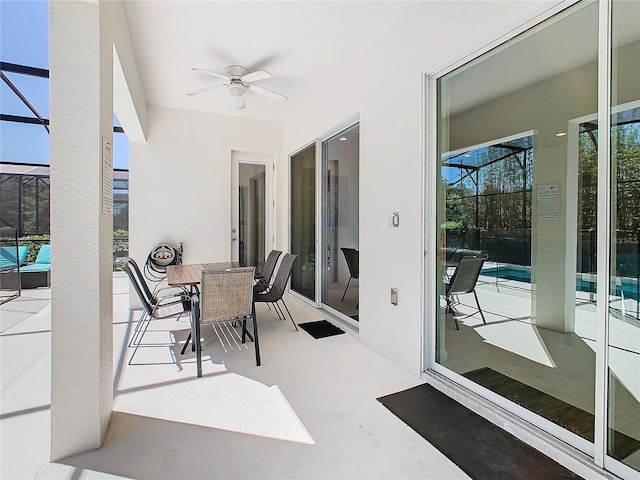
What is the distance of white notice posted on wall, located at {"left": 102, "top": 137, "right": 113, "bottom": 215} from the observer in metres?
1.85

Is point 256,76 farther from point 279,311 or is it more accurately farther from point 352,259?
point 279,311

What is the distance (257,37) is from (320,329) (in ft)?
10.3

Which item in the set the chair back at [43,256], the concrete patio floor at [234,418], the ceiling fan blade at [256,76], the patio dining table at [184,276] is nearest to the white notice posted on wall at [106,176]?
the patio dining table at [184,276]

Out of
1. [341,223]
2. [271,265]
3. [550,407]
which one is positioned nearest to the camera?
[550,407]

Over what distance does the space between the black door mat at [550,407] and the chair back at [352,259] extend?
176cm

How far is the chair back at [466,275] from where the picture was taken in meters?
2.48

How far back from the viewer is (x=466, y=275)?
8.32 ft

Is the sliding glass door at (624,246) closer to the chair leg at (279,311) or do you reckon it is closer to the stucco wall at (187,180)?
the chair leg at (279,311)

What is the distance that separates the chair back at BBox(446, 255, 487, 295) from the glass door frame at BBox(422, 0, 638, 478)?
0.14m

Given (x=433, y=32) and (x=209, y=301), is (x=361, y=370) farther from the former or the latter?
(x=433, y=32)

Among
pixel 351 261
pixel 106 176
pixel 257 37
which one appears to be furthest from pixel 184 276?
pixel 257 37

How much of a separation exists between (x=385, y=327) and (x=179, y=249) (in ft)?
11.5

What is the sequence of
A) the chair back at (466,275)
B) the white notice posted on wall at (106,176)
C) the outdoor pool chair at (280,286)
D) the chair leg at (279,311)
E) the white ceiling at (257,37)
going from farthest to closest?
1. the chair leg at (279,311)
2. the outdoor pool chair at (280,286)
3. the white ceiling at (257,37)
4. the chair back at (466,275)
5. the white notice posted on wall at (106,176)

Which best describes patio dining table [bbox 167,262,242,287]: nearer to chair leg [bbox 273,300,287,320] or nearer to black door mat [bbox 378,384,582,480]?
chair leg [bbox 273,300,287,320]
